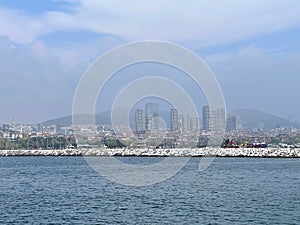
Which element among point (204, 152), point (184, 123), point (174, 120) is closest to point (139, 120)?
point (174, 120)

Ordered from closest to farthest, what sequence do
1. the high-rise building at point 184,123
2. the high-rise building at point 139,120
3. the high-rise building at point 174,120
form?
the high-rise building at point 174,120, the high-rise building at point 139,120, the high-rise building at point 184,123

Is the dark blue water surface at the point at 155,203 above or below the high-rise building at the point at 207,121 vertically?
below

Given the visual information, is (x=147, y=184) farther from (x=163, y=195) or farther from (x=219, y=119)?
(x=219, y=119)

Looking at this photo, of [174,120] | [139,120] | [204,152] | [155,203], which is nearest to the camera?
[155,203]

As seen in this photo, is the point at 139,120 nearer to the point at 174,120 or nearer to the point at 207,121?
the point at 174,120

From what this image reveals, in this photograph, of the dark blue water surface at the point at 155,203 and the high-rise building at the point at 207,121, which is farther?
the high-rise building at the point at 207,121

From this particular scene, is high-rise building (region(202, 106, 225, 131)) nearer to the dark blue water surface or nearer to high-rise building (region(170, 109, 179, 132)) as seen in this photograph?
high-rise building (region(170, 109, 179, 132))

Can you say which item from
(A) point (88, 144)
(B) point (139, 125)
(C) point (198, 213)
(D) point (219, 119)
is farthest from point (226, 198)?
(A) point (88, 144)

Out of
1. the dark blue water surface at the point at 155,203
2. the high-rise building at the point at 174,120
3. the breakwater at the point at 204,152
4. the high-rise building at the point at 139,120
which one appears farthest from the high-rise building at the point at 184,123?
the dark blue water surface at the point at 155,203

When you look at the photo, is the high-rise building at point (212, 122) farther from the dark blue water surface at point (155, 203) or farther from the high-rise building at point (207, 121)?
the dark blue water surface at point (155, 203)

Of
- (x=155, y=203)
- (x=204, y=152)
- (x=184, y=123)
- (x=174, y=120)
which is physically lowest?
(x=155, y=203)

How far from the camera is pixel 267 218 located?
16.3 metres

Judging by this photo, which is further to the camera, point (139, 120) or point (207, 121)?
point (207, 121)

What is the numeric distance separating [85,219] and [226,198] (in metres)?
6.78
